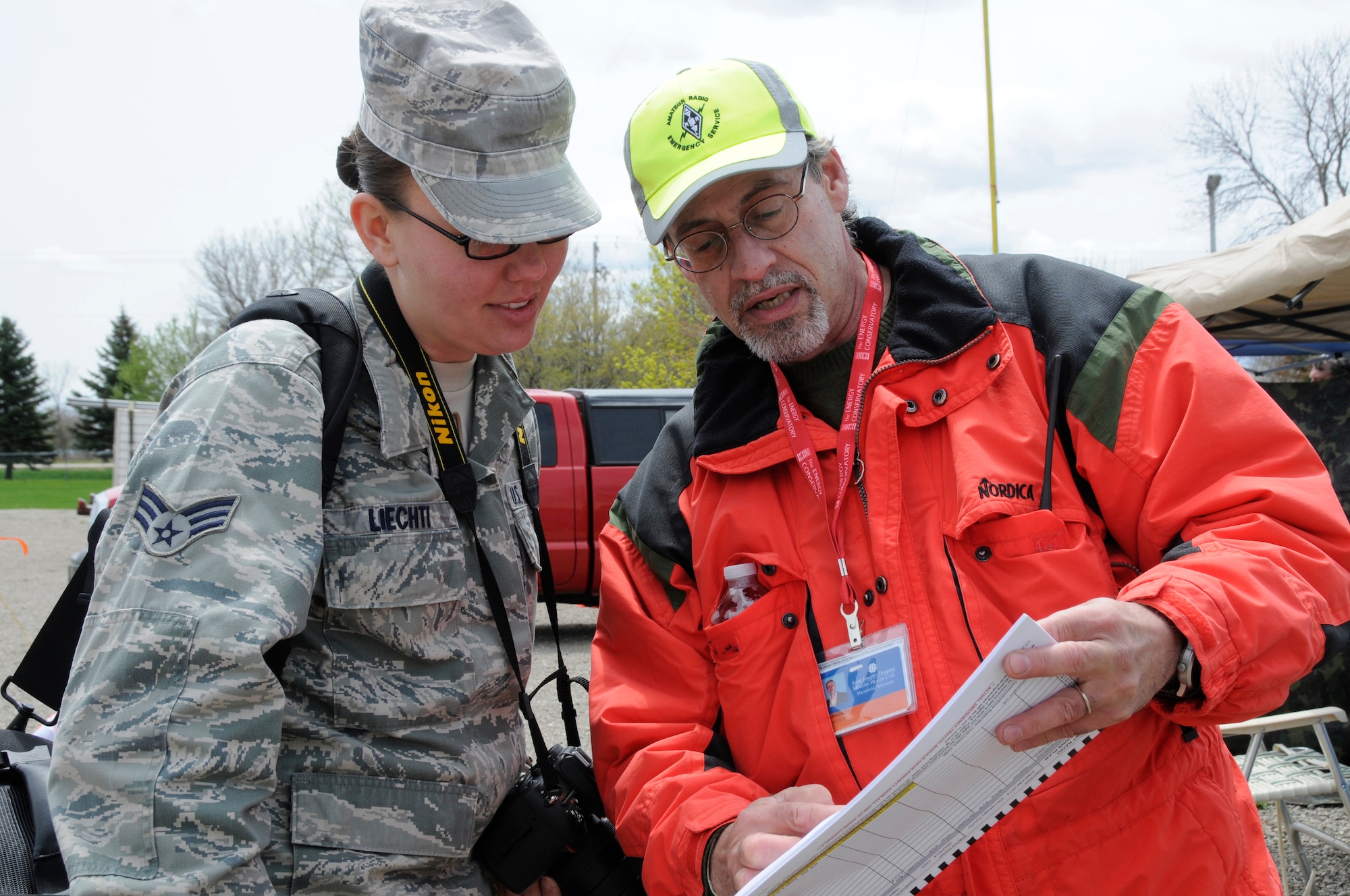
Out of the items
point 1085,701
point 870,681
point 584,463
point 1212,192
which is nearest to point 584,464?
point 584,463

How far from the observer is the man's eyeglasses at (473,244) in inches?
65.0

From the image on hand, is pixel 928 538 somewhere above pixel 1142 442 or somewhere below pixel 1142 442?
below

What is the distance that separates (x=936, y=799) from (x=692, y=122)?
1448 millimetres

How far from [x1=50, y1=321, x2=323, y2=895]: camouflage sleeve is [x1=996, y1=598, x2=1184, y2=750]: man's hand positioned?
106 cm

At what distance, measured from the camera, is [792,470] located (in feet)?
6.57

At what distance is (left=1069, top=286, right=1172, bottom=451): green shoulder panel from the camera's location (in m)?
1.70

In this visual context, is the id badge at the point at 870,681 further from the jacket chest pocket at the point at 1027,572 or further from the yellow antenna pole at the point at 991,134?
the yellow antenna pole at the point at 991,134

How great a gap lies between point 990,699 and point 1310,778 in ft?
12.5

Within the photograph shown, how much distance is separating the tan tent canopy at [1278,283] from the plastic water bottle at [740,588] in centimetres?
437

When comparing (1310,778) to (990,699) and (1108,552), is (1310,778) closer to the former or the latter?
(1108,552)

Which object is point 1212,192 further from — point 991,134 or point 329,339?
point 329,339

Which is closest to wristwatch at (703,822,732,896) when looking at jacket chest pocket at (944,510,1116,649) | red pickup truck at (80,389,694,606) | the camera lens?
the camera lens

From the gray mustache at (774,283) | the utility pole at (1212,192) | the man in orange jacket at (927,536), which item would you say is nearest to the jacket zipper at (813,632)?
the man in orange jacket at (927,536)

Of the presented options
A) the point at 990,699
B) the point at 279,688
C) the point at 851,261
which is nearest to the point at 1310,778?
the point at 851,261
